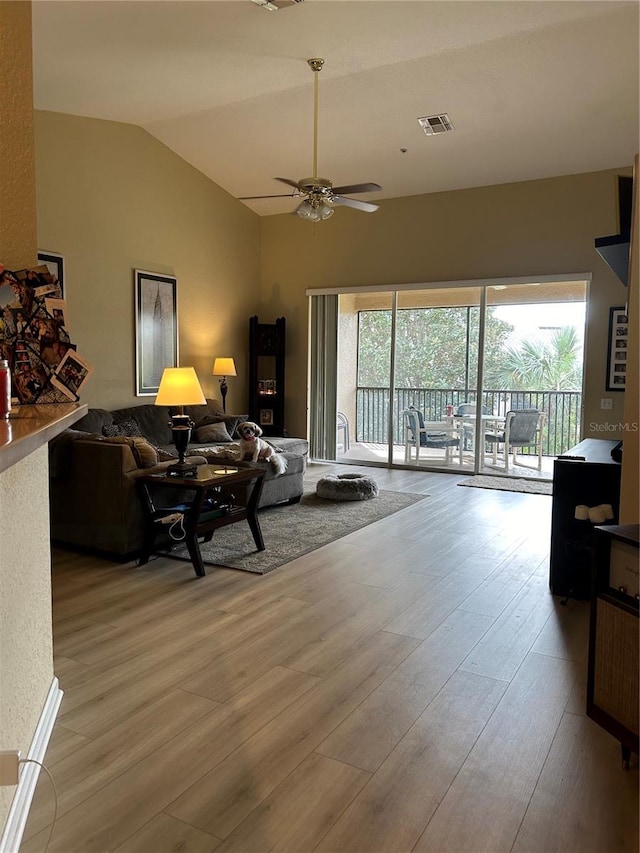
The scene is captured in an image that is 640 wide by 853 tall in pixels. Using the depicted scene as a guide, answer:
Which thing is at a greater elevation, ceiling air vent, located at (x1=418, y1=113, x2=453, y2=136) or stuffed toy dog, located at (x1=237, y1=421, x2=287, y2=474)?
ceiling air vent, located at (x1=418, y1=113, x2=453, y2=136)

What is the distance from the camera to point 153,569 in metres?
3.91

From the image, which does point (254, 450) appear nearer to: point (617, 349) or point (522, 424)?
point (522, 424)

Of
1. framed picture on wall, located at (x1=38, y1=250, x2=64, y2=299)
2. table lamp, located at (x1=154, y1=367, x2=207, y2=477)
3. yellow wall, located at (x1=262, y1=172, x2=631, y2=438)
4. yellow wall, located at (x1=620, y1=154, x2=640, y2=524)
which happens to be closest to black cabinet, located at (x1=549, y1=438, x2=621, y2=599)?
yellow wall, located at (x1=620, y1=154, x2=640, y2=524)

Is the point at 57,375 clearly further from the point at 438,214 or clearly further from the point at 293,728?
the point at 438,214

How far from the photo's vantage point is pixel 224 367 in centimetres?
782

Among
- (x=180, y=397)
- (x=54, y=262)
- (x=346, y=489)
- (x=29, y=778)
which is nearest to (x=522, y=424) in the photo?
(x=346, y=489)

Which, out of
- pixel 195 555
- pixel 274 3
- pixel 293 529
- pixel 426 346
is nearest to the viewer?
pixel 195 555

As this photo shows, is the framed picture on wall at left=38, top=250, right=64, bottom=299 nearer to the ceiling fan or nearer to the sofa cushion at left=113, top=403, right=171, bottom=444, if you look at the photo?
the sofa cushion at left=113, top=403, right=171, bottom=444

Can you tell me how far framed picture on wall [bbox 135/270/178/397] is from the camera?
685cm

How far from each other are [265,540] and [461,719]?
2.49 metres

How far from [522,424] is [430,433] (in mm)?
1099

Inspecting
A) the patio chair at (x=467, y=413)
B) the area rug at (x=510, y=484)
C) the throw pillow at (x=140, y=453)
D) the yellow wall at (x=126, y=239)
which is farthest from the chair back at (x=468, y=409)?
the throw pillow at (x=140, y=453)

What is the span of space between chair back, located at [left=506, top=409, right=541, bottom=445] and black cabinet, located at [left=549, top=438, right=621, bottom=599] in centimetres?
369

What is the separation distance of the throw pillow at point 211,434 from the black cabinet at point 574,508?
3.99 meters
